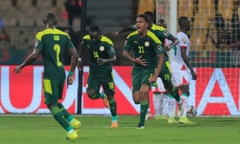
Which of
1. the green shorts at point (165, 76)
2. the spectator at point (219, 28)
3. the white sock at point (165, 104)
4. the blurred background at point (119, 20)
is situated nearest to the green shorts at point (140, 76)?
the green shorts at point (165, 76)

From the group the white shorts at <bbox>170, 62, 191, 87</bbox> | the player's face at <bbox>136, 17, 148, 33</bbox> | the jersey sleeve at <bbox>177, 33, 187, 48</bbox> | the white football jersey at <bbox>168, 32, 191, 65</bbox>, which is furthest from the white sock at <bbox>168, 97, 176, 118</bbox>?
the player's face at <bbox>136, 17, 148, 33</bbox>

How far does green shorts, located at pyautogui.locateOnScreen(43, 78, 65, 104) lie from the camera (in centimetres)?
1419

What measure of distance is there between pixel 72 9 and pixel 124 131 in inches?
Result: 382

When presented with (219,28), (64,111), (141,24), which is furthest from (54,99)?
(219,28)

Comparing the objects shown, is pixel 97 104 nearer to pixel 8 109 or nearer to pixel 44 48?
pixel 8 109

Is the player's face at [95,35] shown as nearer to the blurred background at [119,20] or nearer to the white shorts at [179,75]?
the white shorts at [179,75]

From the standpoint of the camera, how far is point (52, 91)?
14.2 metres

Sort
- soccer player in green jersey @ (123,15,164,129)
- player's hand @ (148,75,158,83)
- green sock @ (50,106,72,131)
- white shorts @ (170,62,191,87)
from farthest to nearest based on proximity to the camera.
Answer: white shorts @ (170,62,191,87) < soccer player in green jersey @ (123,15,164,129) < player's hand @ (148,75,158,83) < green sock @ (50,106,72,131)

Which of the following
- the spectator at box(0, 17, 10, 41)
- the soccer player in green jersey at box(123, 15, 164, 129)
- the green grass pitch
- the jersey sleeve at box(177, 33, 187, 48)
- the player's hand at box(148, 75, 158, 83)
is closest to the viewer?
the green grass pitch

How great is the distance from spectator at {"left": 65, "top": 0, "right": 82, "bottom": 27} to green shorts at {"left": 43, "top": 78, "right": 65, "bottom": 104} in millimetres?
10728

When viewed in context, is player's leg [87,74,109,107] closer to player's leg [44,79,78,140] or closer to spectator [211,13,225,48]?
player's leg [44,79,78,140]

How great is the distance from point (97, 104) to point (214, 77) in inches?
119

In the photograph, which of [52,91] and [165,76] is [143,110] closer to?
[165,76]

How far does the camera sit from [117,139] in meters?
14.0
